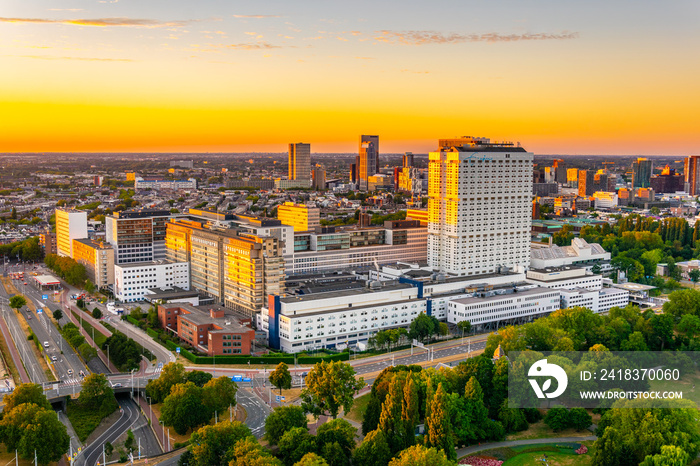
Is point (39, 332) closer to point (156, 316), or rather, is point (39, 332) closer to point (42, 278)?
point (156, 316)

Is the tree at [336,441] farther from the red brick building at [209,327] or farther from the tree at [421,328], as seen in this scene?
the tree at [421,328]

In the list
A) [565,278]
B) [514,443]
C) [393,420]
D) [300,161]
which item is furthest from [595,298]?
[300,161]

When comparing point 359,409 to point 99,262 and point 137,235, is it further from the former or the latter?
point 137,235

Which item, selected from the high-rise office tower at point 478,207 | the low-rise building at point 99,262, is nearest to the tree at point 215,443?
the high-rise office tower at point 478,207

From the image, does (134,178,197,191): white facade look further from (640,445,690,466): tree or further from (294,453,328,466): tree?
(640,445,690,466): tree

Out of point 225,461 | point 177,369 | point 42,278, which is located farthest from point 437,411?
point 42,278

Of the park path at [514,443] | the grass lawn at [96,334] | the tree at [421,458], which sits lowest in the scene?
the park path at [514,443]

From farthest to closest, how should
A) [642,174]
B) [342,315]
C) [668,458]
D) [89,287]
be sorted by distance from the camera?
1. [642,174]
2. [89,287]
3. [342,315]
4. [668,458]
